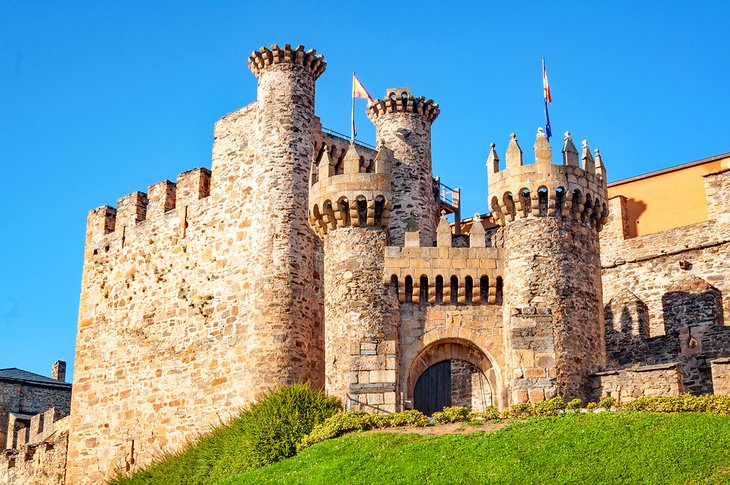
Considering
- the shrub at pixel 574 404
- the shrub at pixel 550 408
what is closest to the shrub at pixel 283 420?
the shrub at pixel 550 408

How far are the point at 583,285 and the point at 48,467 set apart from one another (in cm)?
2188

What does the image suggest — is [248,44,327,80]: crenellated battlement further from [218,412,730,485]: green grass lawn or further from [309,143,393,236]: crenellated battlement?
[218,412,730,485]: green grass lawn

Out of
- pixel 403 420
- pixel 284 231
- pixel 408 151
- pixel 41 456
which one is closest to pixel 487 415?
pixel 403 420

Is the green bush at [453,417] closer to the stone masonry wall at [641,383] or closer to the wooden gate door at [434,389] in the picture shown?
the stone masonry wall at [641,383]

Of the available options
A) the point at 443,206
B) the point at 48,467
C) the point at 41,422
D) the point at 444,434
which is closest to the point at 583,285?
the point at 444,434

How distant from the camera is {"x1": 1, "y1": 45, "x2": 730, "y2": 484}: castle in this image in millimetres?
28016

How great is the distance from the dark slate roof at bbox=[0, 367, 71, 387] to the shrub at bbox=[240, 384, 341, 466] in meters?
25.7

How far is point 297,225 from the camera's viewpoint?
3350 centimetres

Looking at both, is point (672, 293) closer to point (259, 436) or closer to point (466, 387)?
point (466, 387)

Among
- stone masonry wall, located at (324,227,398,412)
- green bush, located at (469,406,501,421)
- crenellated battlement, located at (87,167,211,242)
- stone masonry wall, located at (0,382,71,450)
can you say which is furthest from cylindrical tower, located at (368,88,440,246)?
stone masonry wall, located at (0,382,71,450)

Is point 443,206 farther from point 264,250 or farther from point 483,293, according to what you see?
point 483,293

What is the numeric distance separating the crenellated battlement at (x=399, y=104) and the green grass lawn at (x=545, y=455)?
13210mm

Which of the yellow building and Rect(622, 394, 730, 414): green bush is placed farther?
the yellow building

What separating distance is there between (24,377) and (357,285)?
28925mm
